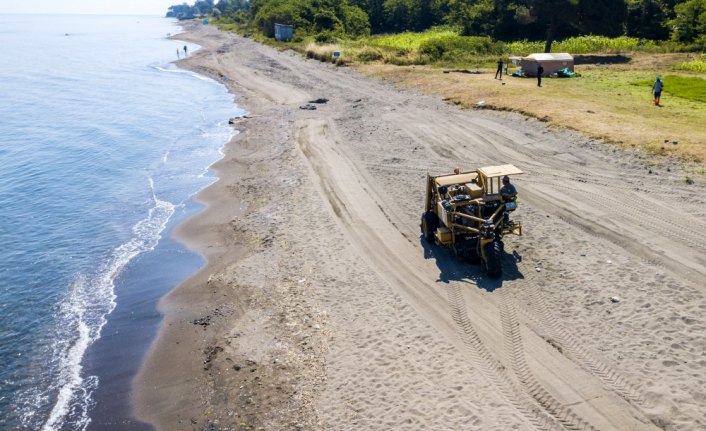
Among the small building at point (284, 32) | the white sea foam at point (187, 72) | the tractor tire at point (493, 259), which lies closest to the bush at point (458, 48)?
the white sea foam at point (187, 72)

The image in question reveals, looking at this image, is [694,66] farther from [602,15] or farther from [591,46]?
[591,46]

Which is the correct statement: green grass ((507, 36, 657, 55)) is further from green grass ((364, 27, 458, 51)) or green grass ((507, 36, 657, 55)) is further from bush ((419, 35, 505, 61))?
green grass ((364, 27, 458, 51))

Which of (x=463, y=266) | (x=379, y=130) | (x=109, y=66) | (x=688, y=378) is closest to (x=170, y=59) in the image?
(x=109, y=66)

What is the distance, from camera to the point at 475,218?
620 inches

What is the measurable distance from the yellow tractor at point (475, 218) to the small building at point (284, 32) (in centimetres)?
7405

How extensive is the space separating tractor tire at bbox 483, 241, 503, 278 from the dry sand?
299 millimetres

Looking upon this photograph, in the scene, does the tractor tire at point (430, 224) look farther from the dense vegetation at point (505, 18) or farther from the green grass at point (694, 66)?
the dense vegetation at point (505, 18)

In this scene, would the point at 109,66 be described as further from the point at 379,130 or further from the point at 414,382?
the point at 414,382

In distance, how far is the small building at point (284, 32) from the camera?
281 feet

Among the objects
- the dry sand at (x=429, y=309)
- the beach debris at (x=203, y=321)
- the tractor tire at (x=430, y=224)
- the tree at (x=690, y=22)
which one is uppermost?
the tree at (x=690, y=22)

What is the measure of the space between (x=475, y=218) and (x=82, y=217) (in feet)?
60.3

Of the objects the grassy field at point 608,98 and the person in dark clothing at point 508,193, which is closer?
the person in dark clothing at point 508,193

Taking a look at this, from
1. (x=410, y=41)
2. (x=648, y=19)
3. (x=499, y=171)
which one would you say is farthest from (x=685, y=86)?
(x=410, y=41)

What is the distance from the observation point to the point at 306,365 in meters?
13.1
